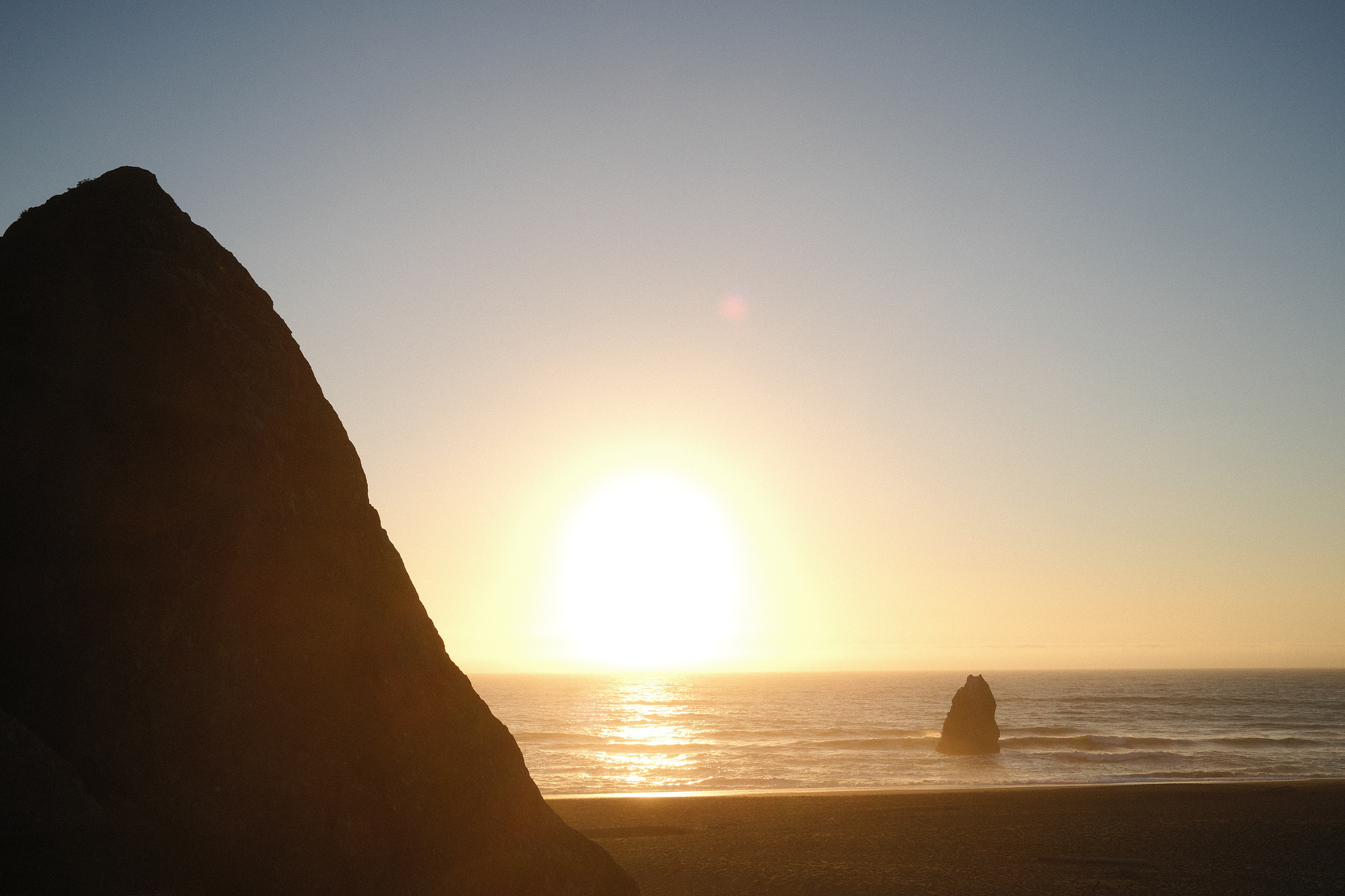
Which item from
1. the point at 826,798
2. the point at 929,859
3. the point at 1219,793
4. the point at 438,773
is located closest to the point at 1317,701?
the point at 1219,793

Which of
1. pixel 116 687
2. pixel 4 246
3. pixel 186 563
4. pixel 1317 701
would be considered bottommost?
pixel 1317 701

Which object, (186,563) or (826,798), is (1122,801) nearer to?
(826,798)

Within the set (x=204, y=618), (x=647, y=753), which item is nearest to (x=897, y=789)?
(x=647, y=753)

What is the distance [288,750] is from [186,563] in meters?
2.33

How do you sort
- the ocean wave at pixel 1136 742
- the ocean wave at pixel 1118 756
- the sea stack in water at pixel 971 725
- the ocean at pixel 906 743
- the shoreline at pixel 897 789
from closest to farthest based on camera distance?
the shoreline at pixel 897 789 < the ocean at pixel 906 743 < the ocean wave at pixel 1118 756 < the sea stack in water at pixel 971 725 < the ocean wave at pixel 1136 742

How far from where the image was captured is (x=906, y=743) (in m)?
→ 55.0

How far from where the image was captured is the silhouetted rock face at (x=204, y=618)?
25.3 feet

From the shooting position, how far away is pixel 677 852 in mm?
17906

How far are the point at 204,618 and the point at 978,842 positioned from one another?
1828 cm

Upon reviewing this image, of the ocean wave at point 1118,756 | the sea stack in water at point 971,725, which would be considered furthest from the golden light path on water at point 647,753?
the ocean wave at point 1118,756

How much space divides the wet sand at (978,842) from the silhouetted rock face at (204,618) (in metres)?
6.86

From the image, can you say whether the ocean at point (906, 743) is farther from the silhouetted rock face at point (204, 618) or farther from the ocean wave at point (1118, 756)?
the silhouetted rock face at point (204, 618)

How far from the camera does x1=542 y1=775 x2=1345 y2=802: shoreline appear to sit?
28.7 metres

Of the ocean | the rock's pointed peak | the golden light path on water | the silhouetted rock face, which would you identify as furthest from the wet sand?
the rock's pointed peak
